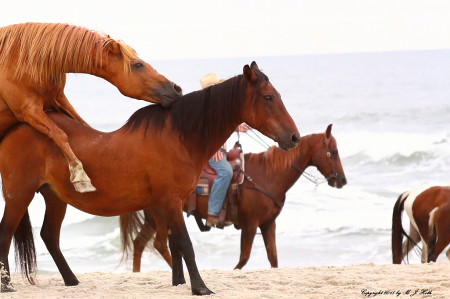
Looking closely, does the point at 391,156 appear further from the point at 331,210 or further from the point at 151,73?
the point at 151,73

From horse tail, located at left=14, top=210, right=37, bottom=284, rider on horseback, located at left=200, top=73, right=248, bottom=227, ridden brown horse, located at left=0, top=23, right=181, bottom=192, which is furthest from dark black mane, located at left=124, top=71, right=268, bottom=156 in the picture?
rider on horseback, located at left=200, top=73, right=248, bottom=227

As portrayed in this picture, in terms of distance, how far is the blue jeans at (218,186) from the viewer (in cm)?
675

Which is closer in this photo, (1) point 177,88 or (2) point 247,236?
(1) point 177,88

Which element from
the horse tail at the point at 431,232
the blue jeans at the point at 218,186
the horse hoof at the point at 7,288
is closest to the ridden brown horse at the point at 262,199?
the blue jeans at the point at 218,186

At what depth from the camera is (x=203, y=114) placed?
405 centimetres

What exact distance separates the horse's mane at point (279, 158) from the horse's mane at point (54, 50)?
138 inches

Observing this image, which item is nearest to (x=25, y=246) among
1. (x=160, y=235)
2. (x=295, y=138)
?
(x=295, y=138)

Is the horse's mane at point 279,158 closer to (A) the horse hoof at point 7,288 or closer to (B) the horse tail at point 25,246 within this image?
(B) the horse tail at point 25,246

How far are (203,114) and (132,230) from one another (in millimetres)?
3256

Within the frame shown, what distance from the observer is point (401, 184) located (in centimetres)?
1562

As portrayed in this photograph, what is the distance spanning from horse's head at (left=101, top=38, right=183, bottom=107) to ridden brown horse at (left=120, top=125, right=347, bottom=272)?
2.98 metres

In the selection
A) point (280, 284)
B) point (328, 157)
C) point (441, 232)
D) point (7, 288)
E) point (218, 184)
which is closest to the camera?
point (7, 288)

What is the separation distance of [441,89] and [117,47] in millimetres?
32459

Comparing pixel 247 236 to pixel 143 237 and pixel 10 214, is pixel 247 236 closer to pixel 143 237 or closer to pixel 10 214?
pixel 143 237
